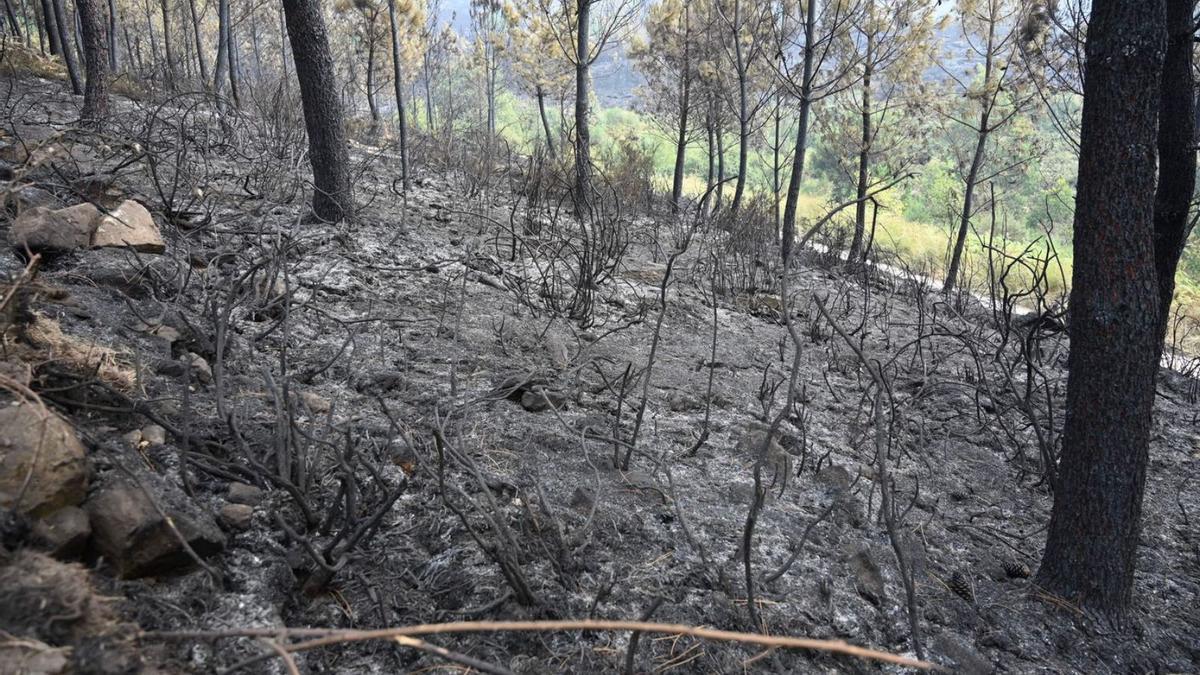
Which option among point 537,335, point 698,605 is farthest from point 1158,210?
point 537,335

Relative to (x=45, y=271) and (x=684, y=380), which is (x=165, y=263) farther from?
(x=684, y=380)

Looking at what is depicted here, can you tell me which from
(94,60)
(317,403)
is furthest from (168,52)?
(317,403)

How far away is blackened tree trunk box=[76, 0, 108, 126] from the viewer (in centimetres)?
549

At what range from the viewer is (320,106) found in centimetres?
463

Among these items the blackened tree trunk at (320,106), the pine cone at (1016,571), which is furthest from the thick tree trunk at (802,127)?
the pine cone at (1016,571)

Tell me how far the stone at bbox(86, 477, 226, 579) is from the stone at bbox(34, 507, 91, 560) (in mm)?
28

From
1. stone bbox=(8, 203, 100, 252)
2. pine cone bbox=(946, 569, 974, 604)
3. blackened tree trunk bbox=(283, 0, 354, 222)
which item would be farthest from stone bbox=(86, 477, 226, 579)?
blackened tree trunk bbox=(283, 0, 354, 222)

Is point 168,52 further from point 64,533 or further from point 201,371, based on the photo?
point 64,533

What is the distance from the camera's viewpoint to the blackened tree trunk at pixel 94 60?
18.0ft

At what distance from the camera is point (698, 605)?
1.77 meters

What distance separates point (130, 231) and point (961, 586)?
11.6ft

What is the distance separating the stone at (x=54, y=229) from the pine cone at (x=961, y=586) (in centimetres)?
347

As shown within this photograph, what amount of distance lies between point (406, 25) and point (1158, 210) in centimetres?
1498

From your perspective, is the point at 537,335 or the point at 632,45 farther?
the point at 632,45
